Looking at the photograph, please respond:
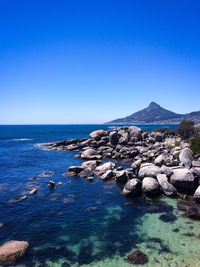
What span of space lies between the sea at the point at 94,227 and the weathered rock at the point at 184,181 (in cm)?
216

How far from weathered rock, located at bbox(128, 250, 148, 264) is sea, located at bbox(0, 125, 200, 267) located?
0.24 meters

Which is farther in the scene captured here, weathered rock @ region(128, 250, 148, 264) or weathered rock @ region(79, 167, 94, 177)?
weathered rock @ region(79, 167, 94, 177)

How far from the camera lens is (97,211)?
22625mm

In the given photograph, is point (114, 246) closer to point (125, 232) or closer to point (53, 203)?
point (125, 232)

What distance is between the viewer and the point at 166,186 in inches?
1020

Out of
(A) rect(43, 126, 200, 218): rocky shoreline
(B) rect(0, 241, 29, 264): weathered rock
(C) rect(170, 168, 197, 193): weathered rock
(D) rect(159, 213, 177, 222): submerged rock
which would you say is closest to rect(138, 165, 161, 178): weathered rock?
(A) rect(43, 126, 200, 218): rocky shoreline

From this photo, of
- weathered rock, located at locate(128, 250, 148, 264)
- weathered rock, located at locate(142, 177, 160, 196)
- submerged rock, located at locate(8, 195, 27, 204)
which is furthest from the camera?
weathered rock, located at locate(142, 177, 160, 196)

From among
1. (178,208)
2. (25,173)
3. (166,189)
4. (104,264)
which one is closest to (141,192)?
(166,189)

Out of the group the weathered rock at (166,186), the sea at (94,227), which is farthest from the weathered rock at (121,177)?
the weathered rock at (166,186)

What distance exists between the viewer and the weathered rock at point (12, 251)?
1493cm

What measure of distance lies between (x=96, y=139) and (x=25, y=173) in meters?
30.3

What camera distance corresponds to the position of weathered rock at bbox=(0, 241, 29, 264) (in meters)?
14.9

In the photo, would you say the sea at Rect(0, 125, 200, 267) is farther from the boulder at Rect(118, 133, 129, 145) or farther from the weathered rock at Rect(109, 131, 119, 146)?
the weathered rock at Rect(109, 131, 119, 146)

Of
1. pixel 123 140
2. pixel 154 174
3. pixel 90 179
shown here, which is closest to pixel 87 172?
pixel 90 179
